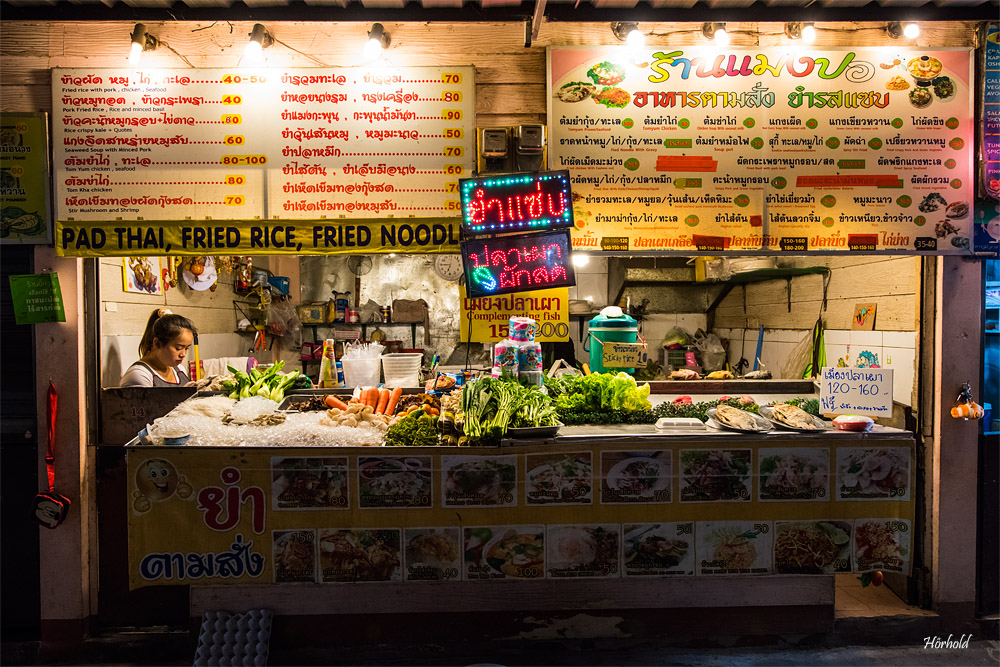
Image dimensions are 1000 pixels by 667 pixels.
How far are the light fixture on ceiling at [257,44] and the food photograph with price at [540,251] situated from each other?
24mm

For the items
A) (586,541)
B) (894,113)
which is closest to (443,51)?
(894,113)

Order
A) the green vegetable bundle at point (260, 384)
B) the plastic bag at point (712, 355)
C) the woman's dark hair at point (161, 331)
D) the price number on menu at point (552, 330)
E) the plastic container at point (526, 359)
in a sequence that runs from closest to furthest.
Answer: the plastic container at point (526, 359), the green vegetable bundle at point (260, 384), the price number on menu at point (552, 330), the woman's dark hair at point (161, 331), the plastic bag at point (712, 355)

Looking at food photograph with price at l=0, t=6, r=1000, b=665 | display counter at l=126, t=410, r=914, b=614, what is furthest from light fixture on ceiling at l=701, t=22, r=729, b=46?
display counter at l=126, t=410, r=914, b=614

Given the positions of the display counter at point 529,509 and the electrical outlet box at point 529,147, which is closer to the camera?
the display counter at point 529,509

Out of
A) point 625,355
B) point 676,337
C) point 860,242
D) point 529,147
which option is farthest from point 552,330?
point 676,337

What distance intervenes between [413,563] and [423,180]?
2977mm

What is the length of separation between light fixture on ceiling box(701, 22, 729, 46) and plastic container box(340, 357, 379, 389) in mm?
4042

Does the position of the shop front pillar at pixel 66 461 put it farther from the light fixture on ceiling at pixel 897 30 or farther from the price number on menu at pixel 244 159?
the light fixture on ceiling at pixel 897 30

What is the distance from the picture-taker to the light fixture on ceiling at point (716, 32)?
4.10 metres

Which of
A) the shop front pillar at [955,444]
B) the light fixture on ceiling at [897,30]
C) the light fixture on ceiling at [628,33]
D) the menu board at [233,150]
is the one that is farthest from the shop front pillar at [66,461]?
the shop front pillar at [955,444]

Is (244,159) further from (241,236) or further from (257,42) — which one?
(257,42)

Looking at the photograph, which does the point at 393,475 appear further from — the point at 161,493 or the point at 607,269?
the point at 607,269

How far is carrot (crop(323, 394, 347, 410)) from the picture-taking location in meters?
4.53

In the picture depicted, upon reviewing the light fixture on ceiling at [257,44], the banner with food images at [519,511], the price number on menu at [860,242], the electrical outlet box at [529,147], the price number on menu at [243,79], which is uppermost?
the light fixture on ceiling at [257,44]
